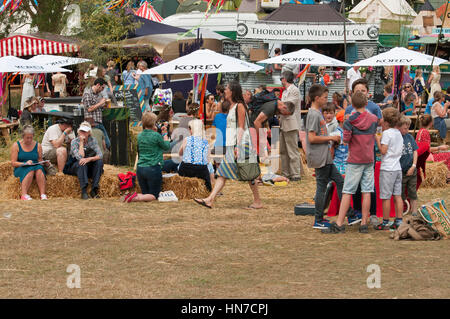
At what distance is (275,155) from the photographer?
14.5 metres

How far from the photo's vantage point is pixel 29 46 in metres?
24.8

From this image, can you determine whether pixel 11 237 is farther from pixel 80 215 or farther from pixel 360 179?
pixel 360 179

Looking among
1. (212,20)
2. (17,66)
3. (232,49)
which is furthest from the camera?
(212,20)

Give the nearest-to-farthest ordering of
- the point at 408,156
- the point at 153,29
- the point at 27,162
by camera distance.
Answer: the point at 408,156, the point at 27,162, the point at 153,29

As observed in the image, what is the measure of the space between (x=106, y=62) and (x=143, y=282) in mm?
19276

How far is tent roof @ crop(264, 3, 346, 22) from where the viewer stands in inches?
995

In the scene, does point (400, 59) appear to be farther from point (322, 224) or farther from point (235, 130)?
point (322, 224)

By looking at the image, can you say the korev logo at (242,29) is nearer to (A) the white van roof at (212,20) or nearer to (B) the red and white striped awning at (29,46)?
(A) the white van roof at (212,20)

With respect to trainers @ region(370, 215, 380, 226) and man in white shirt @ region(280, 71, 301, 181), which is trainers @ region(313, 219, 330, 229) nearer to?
trainers @ region(370, 215, 380, 226)

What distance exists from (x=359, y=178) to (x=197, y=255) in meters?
2.23

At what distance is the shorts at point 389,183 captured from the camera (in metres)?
8.91

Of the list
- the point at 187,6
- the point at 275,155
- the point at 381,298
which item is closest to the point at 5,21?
the point at 187,6

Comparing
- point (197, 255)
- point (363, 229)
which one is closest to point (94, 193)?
point (197, 255)

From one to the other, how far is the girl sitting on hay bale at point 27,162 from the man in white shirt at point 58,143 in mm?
406
